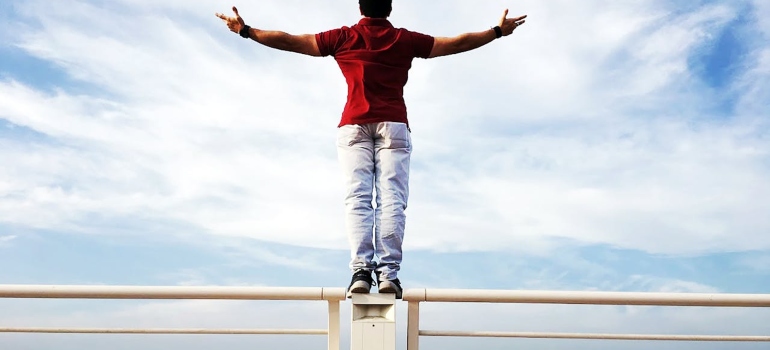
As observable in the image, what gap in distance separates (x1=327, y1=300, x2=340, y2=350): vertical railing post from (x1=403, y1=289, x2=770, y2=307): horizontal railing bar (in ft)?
1.03

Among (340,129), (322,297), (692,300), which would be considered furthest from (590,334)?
(340,129)

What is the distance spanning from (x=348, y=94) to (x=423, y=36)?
472 mm

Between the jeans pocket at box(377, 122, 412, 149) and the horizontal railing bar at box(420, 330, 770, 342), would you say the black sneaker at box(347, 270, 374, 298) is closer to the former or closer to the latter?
the horizontal railing bar at box(420, 330, 770, 342)

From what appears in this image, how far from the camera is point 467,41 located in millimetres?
4020

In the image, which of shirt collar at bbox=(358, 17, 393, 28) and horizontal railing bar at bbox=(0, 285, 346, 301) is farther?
shirt collar at bbox=(358, 17, 393, 28)

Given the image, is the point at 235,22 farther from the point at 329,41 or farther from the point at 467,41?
the point at 467,41

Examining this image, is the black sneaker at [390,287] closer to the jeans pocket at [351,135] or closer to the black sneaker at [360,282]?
the black sneaker at [360,282]

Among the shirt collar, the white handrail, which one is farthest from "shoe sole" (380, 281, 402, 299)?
the shirt collar

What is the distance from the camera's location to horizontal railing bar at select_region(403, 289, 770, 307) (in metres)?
3.61

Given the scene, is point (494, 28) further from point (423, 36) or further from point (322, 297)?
point (322, 297)

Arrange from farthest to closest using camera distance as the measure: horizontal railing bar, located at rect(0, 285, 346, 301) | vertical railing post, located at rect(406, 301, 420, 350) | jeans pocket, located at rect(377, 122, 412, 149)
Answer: jeans pocket, located at rect(377, 122, 412, 149) < vertical railing post, located at rect(406, 301, 420, 350) < horizontal railing bar, located at rect(0, 285, 346, 301)

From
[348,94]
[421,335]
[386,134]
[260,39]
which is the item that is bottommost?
[421,335]

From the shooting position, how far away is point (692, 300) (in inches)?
147

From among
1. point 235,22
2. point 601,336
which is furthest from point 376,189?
point 601,336
